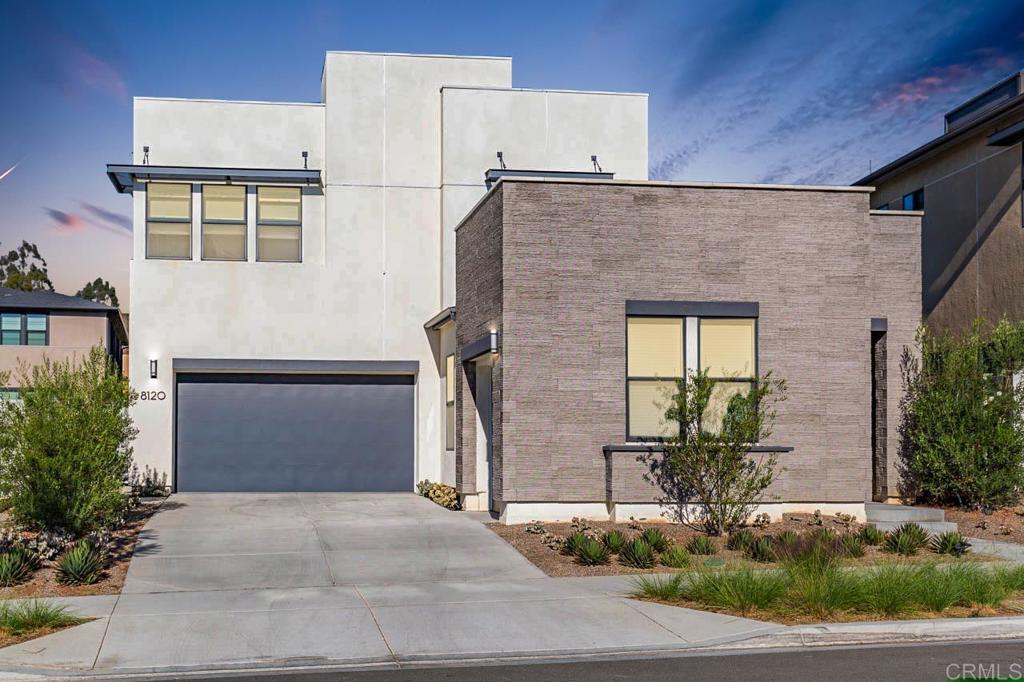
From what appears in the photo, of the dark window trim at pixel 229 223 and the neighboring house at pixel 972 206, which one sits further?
the dark window trim at pixel 229 223

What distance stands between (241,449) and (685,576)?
567 inches

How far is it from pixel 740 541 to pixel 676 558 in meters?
1.50

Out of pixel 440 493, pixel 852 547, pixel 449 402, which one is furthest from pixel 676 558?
pixel 449 402

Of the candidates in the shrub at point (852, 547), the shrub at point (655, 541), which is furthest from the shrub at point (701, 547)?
the shrub at point (852, 547)

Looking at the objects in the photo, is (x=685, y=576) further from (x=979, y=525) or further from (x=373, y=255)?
(x=373, y=255)

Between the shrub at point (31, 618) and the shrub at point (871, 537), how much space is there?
10.6m

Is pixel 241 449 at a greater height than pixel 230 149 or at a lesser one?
lesser

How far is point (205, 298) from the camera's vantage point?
2458cm

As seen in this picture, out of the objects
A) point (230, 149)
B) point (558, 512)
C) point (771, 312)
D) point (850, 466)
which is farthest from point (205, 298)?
point (850, 466)

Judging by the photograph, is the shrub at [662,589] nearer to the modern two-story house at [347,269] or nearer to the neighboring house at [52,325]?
the modern two-story house at [347,269]

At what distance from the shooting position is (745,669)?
950 centimetres

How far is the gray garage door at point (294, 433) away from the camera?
24.9 m

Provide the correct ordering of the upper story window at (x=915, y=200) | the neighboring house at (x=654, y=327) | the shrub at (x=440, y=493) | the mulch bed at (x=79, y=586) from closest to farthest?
the mulch bed at (x=79, y=586) → the neighboring house at (x=654, y=327) → the shrub at (x=440, y=493) → the upper story window at (x=915, y=200)

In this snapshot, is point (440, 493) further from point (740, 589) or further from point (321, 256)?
point (740, 589)
